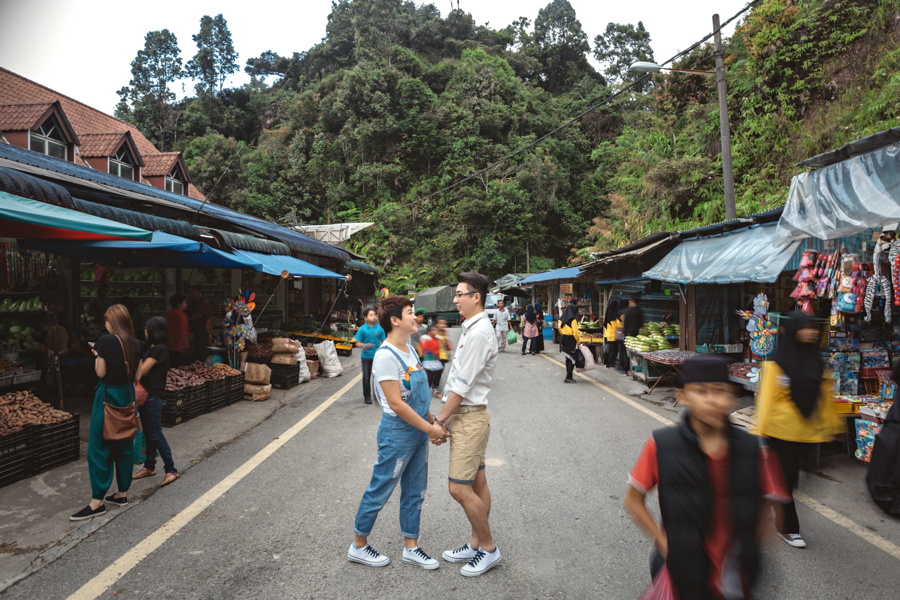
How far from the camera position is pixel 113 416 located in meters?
4.02

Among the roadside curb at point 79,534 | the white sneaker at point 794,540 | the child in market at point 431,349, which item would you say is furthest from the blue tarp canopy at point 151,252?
the white sneaker at point 794,540

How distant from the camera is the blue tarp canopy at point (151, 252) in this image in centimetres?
624

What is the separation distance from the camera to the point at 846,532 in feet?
11.9

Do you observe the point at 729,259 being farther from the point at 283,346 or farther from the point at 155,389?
the point at 283,346

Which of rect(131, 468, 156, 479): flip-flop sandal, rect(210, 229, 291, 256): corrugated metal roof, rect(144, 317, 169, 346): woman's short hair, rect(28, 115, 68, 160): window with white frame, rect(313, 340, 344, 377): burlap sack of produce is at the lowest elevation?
rect(131, 468, 156, 479): flip-flop sandal

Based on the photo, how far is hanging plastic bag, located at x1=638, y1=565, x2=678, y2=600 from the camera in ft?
5.73

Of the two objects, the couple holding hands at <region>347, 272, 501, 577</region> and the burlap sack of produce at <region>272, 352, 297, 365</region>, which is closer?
the couple holding hands at <region>347, 272, 501, 577</region>

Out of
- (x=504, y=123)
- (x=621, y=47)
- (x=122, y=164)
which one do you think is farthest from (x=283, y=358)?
(x=621, y=47)

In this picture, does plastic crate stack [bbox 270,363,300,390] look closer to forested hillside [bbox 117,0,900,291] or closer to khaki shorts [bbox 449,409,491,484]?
khaki shorts [bbox 449,409,491,484]

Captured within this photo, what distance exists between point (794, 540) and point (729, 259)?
15.8ft

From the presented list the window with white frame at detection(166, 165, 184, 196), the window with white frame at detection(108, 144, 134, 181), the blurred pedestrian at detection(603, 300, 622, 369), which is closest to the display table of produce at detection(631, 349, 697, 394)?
the blurred pedestrian at detection(603, 300, 622, 369)

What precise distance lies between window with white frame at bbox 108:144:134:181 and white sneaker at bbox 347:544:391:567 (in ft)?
61.2

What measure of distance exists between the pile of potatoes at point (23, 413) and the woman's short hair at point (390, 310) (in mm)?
4102

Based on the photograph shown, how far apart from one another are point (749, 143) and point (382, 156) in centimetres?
2888
